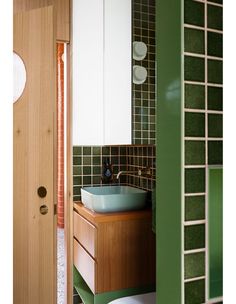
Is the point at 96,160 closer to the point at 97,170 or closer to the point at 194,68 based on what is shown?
the point at 97,170

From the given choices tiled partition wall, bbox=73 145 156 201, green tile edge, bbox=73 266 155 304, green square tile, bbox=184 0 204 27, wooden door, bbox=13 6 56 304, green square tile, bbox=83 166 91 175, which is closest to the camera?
green square tile, bbox=184 0 204 27

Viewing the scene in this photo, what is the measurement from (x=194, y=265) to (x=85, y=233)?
1.25 m

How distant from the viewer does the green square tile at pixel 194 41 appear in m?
0.98

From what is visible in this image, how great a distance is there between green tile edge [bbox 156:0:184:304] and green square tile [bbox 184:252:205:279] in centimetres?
2

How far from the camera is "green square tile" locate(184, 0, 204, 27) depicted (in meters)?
0.98

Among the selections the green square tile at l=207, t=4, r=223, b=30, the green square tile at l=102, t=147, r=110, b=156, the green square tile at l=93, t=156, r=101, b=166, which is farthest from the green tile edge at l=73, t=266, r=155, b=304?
the green square tile at l=207, t=4, r=223, b=30

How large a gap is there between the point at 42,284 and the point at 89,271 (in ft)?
1.22

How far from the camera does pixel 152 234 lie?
2.11 metres

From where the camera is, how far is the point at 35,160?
5.73 ft

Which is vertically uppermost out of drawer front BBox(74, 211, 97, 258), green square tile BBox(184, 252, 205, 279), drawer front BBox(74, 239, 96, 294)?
green square tile BBox(184, 252, 205, 279)

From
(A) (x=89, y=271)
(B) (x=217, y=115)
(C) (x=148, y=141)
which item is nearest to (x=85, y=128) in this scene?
(C) (x=148, y=141)

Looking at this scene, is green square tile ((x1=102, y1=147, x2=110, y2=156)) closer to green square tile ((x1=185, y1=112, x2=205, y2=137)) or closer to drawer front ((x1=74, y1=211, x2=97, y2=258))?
drawer front ((x1=74, y1=211, x2=97, y2=258))

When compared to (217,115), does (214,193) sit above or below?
below

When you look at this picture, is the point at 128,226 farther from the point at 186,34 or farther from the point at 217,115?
the point at 186,34
